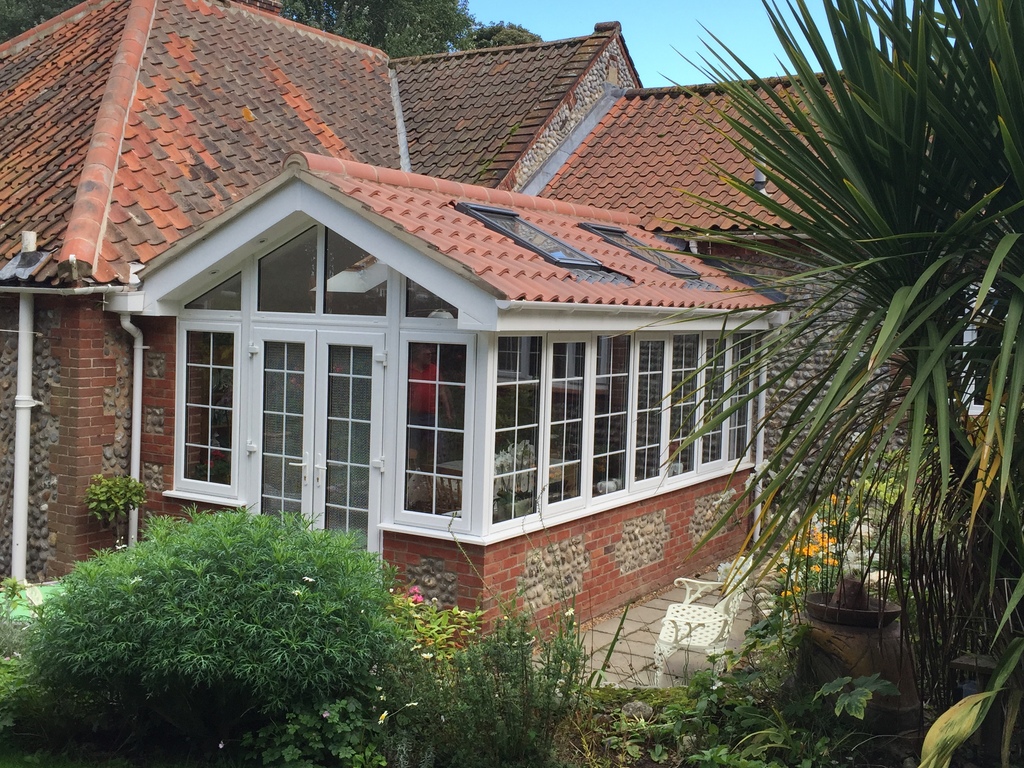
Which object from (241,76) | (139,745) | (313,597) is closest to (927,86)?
(313,597)

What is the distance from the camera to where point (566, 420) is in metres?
8.59

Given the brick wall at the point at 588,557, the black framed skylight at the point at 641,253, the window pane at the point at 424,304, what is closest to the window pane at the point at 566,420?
the brick wall at the point at 588,557

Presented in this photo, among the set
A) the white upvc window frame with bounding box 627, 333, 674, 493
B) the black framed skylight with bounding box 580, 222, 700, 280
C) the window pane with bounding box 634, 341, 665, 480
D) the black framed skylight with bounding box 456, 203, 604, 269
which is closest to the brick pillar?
the black framed skylight with bounding box 456, 203, 604, 269

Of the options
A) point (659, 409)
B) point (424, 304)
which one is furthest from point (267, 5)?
point (424, 304)

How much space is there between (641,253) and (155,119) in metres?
5.28

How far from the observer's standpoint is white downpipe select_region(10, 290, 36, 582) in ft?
29.3

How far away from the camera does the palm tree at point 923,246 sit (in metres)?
4.11

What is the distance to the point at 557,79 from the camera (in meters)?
14.8

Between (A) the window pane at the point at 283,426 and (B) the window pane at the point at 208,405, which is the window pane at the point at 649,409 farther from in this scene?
(B) the window pane at the point at 208,405

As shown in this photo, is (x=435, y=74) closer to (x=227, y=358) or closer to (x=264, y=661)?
(x=227, y=358)

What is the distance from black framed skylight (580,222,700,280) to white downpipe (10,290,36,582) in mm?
5627

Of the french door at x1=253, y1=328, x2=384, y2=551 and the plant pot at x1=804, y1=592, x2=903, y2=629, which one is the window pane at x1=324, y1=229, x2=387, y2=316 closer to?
the french door at x1=253, y1=328, x2=384, y2=551

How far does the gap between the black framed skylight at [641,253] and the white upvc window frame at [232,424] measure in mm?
4212

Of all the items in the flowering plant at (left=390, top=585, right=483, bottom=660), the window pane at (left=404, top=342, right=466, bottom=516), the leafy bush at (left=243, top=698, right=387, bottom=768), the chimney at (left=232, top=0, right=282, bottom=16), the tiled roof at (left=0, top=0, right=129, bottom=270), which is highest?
the chimney at (left=232, top=0, right=282, bottom=16)
